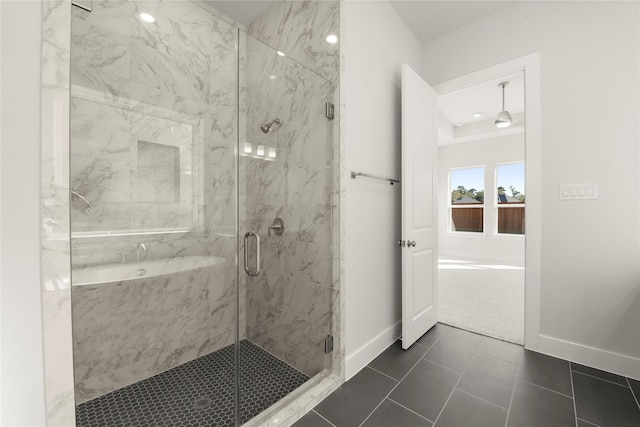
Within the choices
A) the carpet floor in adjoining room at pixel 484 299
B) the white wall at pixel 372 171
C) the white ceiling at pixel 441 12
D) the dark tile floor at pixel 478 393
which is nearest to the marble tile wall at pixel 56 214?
the dark tile floor at pixel 478 393

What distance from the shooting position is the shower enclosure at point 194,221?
1.60m

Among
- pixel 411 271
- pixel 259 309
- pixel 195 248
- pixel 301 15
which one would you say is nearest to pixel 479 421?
pixel 411 271

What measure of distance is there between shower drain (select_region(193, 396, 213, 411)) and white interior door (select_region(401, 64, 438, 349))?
1498 mm

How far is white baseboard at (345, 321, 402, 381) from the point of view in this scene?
189 centimetres

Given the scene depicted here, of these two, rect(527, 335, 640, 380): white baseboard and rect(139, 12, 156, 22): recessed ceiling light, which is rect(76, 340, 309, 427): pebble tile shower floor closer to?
rect(527, 335, 640, 380): white baseboard

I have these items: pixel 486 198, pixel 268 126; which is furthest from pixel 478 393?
pixel 486 198

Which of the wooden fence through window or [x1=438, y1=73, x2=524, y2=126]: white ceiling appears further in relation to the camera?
the wooden fence through window

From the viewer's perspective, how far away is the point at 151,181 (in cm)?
183

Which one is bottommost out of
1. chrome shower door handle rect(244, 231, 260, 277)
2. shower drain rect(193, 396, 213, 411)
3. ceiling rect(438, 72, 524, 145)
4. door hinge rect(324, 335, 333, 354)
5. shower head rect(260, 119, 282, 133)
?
shower drain rect(193, 396, 213, 411)

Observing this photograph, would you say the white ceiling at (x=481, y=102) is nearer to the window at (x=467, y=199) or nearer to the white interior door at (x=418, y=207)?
the window at (x=467, y=199)

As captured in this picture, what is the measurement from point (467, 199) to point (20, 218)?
7692 millimetres

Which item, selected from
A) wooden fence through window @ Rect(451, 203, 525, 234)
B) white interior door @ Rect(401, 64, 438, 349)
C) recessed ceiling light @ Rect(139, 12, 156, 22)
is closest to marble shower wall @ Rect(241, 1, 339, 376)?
white interior door @ Rect(401, 64, 438, 349)

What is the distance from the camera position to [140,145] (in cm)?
178

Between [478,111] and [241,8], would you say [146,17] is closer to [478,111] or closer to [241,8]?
[241,8]
